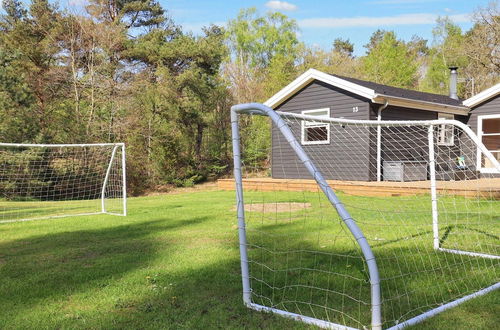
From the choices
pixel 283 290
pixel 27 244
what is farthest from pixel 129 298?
pixel 27 244

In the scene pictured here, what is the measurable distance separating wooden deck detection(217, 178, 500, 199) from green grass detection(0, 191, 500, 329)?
2.33 metres

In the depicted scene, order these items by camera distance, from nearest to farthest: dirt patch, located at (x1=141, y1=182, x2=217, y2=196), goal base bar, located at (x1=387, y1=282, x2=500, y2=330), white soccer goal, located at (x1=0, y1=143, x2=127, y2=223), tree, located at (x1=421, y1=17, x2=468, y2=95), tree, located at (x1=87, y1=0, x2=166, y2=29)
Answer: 1. goal base bar, located at (x1=387, y1=282, x2=500, y2=330)
2. white soccer goal, located at (x1=0, y1=143, x2=127, y2=223)
3. dirt patch, located at (x1=141, y1=182, x2=217, y2=196)
4. tree, located at (x1=87, y1=0, x2=166, y2=29)
5. tree, located at (x1=421, y1=17, x2=468, y2=95)

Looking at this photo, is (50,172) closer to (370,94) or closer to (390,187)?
(370,94)

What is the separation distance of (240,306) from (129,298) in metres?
0.98

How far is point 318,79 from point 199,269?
10.5 meters

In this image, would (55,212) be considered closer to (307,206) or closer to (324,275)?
(307,206)

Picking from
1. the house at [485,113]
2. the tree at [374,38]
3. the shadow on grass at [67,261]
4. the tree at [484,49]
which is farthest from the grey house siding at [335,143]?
the tree at [374,38]

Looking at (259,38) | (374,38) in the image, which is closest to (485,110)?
(259,38)

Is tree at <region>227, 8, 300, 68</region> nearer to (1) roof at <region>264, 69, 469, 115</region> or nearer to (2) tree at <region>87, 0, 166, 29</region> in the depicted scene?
(2) tree at <region>87, 0, 166, 29</region>

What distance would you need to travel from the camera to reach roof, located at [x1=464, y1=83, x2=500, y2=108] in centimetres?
1443

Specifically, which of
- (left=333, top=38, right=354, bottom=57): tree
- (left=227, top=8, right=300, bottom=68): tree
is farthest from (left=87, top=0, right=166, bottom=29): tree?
(left=333, top=38, right=354, bottom=57): tree

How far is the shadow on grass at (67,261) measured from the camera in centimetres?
390

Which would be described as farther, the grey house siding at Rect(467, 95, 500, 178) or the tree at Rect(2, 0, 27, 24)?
the tree at Rect(2, 0, 27, 24)

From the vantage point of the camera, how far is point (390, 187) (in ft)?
35.7
